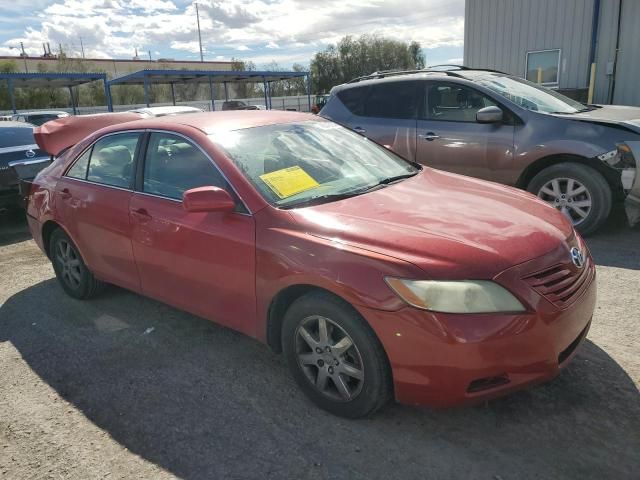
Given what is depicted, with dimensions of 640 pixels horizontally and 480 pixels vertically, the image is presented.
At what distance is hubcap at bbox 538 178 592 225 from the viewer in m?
5.33

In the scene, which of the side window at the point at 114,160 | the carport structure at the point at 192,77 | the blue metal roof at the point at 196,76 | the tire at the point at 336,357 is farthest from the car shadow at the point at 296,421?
the blue metal roof at the point at 196,76

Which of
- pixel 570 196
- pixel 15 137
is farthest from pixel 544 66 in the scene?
pixel 15 137

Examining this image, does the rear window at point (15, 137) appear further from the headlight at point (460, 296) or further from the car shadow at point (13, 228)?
the headlight at point (460, 296)

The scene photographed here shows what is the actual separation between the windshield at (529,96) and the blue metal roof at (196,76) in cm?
2038

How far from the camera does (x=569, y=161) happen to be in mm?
5441

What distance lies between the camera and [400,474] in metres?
2.34

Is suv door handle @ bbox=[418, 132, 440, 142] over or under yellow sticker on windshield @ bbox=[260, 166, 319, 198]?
under

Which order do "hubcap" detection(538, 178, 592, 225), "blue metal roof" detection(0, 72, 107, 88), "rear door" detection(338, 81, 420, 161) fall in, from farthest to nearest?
"blue metal roof" detection(0, 72, 107, 88), "rear door" detection(338, 81, 420, 161), "hubcap" detection(538, 178, 592, 225)

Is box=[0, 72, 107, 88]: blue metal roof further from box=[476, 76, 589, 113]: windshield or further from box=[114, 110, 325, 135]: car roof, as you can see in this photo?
box=[114, 110, 325, 135]: car roof

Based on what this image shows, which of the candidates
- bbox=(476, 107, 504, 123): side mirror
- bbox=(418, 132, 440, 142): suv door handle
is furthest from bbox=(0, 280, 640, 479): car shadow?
bbox=(418, 132, 440, 142): suv door handle

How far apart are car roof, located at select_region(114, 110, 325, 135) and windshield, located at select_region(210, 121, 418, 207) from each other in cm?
8

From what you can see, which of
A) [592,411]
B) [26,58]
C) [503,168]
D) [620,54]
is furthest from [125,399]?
[26,58]

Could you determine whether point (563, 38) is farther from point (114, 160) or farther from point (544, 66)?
point (114, 160)

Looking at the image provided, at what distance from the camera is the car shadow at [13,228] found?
6.88m
